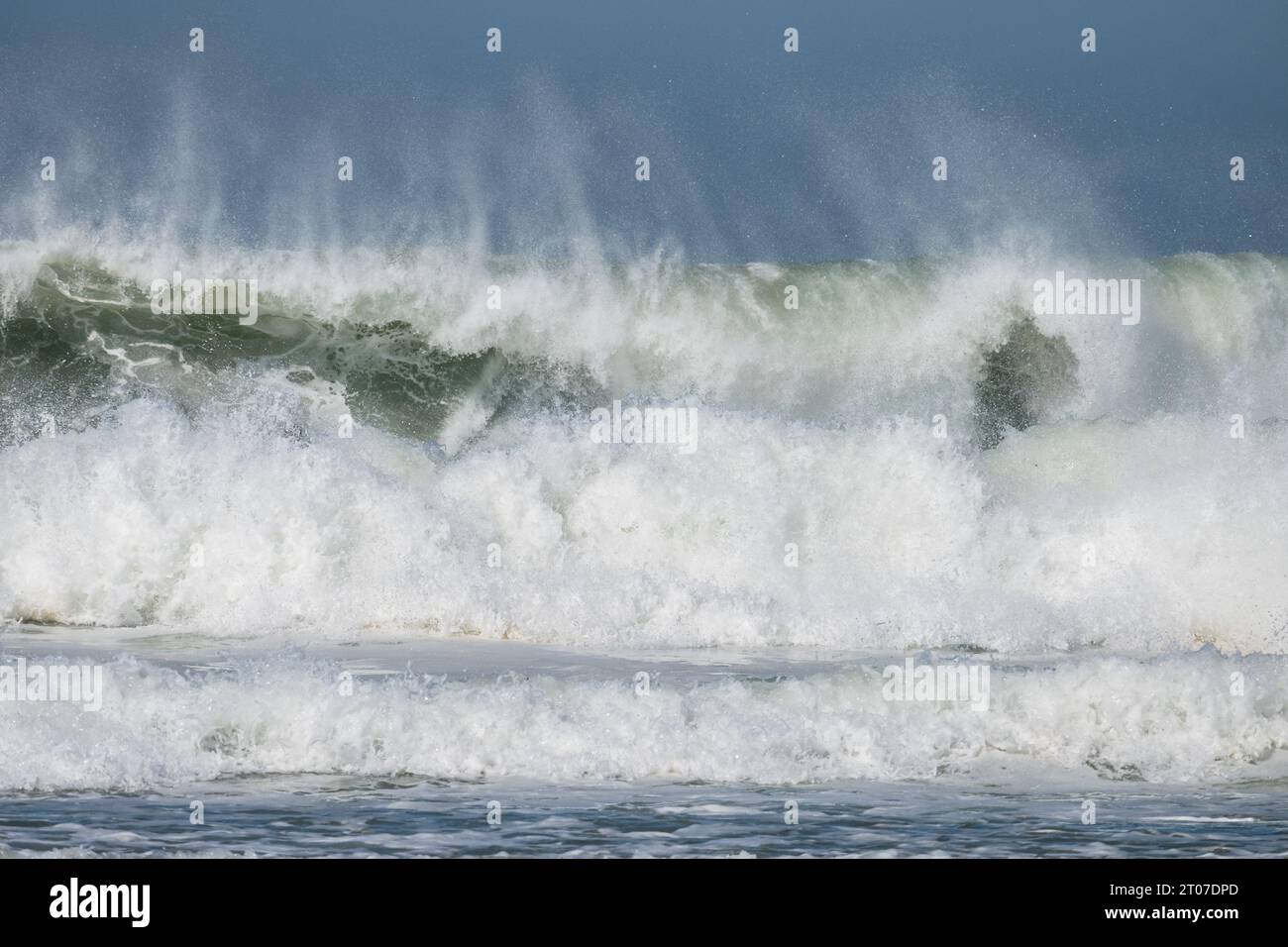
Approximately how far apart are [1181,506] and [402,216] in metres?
8.95

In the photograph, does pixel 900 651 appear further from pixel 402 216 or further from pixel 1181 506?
pixel 402 216

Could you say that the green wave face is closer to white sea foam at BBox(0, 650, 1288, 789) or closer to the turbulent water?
the turbulent water

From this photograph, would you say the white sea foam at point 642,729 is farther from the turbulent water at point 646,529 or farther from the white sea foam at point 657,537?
the white sea foam at point 657,537

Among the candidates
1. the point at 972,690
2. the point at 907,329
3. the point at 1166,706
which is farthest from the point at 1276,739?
the point at 907,329

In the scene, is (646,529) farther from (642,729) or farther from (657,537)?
(642,729)

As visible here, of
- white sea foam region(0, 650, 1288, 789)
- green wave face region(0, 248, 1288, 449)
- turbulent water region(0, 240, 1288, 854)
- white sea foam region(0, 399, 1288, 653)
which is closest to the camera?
white sea foam region(0, 650, 1288, 789)

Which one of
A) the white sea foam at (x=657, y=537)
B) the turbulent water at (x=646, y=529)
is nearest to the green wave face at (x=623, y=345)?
the turbulent water at (x=646, y=529)

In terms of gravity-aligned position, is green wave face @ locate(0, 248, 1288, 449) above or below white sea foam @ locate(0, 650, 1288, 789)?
above

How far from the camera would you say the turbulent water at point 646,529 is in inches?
291

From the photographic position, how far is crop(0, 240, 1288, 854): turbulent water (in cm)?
738

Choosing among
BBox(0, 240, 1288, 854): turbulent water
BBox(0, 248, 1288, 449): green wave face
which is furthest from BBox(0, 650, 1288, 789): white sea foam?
BBox(0, 248, 1288, 449): green wave face

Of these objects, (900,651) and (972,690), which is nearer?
(972,690)

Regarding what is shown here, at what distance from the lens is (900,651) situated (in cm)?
1053

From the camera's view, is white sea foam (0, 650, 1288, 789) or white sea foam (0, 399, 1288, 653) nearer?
white sea foam (0, 650, 1288, 789)
